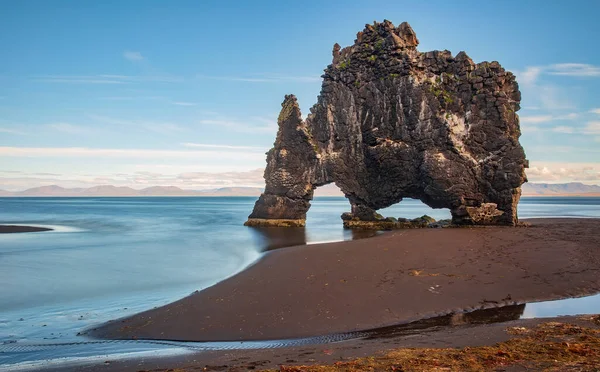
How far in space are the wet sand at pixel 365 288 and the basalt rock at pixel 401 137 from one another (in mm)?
12745

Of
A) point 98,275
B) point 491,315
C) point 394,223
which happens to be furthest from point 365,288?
point 394,223

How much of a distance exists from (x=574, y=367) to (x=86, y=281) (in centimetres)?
1897

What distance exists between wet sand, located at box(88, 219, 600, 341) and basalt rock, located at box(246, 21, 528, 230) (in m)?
12.7

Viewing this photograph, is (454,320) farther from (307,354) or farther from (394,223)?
(394,223)

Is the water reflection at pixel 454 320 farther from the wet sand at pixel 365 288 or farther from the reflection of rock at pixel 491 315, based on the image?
A: the wet sand at pixel 365 288

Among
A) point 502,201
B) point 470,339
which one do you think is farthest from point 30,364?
point 502,201

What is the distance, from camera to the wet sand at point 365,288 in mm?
12078

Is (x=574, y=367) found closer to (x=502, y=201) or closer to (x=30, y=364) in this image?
(x=30, y=364)

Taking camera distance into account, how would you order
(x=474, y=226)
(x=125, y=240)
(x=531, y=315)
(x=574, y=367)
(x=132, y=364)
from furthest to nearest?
(x=125, y=240), (x=474, y=226), (x=531, y=315), (x=132, y=364), (x=574, y=367)

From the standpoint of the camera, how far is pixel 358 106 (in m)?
41.2

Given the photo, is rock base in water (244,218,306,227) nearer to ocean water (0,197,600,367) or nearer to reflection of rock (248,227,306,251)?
reflection of rock (248,227,306,251)

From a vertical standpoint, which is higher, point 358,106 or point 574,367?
point 358,106

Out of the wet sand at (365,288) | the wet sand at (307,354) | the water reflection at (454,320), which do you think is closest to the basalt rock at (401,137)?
the wet sand at (365,288)

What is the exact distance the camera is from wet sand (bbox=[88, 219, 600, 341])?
1208 cm
